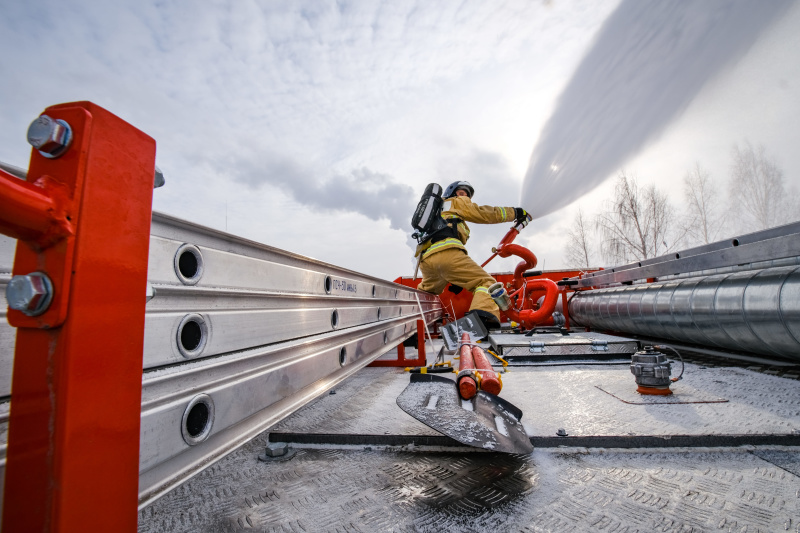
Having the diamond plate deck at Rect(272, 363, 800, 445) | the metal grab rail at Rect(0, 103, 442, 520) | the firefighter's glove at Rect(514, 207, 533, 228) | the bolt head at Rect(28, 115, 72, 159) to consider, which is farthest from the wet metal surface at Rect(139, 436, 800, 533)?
the firefighter's glove at Rect(514, 207, 533, 228)

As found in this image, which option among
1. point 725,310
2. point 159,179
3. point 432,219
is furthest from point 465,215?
point 159,179

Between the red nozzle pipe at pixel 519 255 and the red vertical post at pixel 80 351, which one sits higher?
the red nozzle pipe at pixel 519 255

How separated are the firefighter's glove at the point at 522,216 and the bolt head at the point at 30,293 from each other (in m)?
5.49

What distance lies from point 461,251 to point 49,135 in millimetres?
4438

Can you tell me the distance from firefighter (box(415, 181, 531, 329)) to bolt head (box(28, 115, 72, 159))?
171 inches

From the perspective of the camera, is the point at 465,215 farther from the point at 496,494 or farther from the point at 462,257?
the point at 496,494

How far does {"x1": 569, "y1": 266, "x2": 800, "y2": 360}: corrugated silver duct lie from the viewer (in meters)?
2.51

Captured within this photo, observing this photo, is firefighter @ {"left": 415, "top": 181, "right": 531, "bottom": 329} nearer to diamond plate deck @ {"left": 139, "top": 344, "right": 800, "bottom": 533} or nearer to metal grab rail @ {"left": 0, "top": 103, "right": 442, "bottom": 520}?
diamond plate deck @ {"left": 139, "top": 344, "right": 800, "bottom": 533}

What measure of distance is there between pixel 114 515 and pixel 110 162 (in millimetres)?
626

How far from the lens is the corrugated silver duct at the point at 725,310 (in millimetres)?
2508

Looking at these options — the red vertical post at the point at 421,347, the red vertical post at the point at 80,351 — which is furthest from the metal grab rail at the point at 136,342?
the red vertical post at the point at 421,347

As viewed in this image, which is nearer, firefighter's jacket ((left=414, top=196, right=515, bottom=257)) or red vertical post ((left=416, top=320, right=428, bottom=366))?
red vertical post ((left=416, top=320, right=428, bottom=366))

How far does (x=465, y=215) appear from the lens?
5.17m

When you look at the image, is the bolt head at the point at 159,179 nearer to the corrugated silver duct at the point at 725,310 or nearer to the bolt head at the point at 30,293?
the bolt head at the point at 30,293
